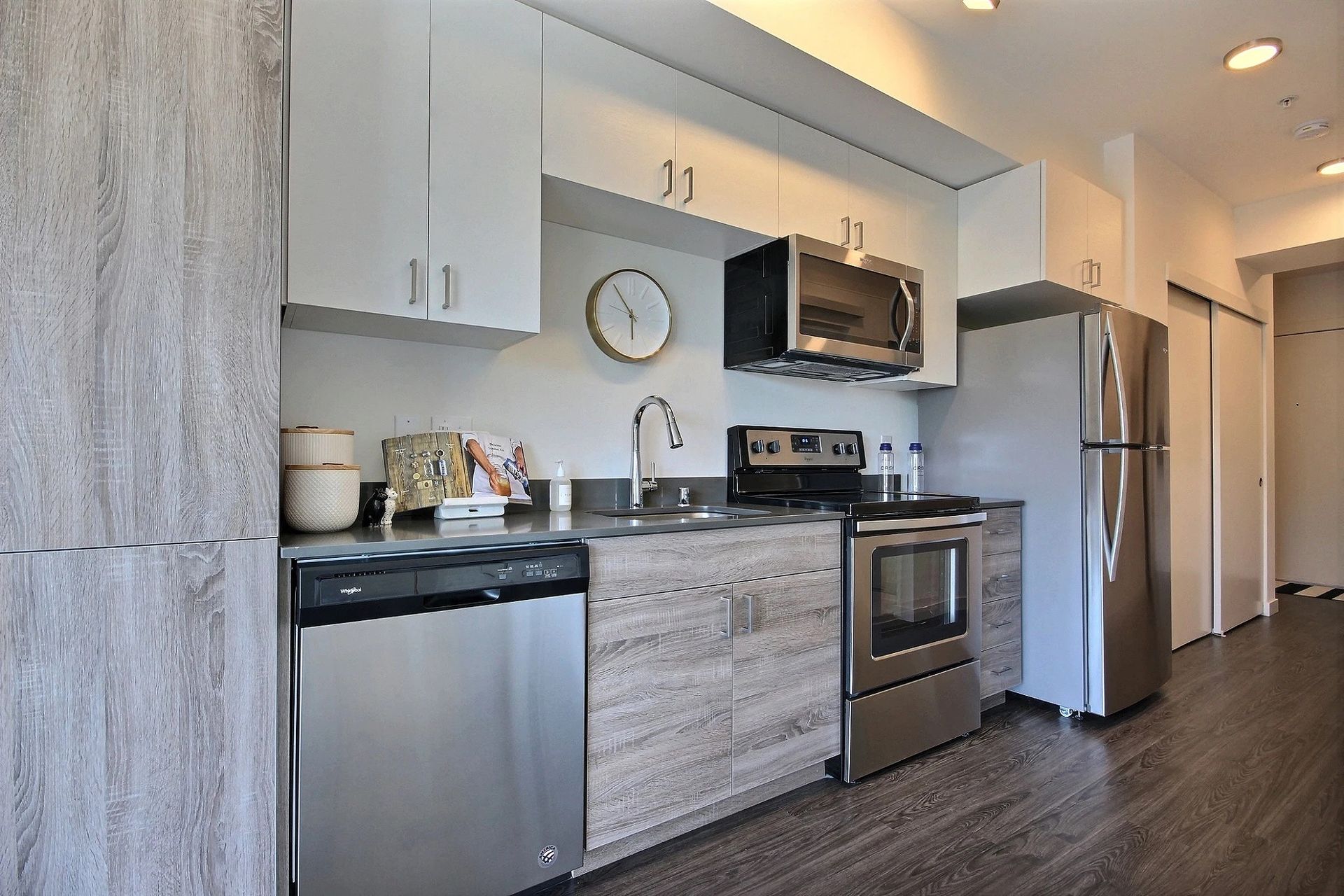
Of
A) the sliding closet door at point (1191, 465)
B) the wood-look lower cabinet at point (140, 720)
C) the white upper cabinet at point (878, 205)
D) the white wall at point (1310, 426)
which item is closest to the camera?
the wood-look lower cabinet at point (140, 720)

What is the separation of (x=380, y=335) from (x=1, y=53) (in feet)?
2.95

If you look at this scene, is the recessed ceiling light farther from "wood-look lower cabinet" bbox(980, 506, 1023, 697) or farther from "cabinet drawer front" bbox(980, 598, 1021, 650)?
"cabinet drawer front" bbox(980, 598, 1021, 650)

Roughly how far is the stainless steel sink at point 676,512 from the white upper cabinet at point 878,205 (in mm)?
1166

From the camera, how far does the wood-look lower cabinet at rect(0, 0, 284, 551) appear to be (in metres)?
1.08

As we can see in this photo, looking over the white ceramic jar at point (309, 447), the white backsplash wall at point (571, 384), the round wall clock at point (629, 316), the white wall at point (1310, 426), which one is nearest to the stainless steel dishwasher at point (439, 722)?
the white ceramic jar at point (309, 447)

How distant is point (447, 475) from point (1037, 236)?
2590 mm

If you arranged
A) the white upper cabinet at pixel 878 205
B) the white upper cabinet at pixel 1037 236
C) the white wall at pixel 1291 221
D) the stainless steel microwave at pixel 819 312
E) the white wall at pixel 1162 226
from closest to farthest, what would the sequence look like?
the stainless steel microwave at pixel 819 312 → the white upper cabinet at pixel 878 205 → the white upper cabinet at pixel 1037 236 → the white wall at pixel 1162 226 → the white wall at pixel 1291 221

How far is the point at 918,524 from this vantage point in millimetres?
2352

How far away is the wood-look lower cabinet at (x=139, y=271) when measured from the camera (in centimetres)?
108

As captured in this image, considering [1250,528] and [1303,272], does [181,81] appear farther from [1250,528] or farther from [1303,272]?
[1303,272]

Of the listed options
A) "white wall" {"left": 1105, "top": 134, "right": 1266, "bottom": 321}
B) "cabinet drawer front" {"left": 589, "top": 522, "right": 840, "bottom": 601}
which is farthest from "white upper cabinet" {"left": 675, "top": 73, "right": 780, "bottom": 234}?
"white wall" {"left": 1105, "top": 134, "right": 1266, "bottom": 321}

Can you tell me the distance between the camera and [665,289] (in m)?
2.48

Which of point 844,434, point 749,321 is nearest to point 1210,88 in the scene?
point 844,434

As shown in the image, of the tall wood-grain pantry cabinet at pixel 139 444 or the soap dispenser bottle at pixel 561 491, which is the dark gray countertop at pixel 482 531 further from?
the tall wood-grain pantry cabinet at pixel 139 444
